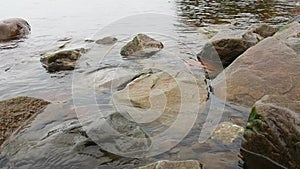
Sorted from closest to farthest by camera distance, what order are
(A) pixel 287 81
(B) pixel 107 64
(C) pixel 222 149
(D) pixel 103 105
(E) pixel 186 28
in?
(C) pixel 222 149 → (A) pixel 287 81 → (D) pixel 103 105 → (B) pixel 107 64 → (E) pixel 186 28

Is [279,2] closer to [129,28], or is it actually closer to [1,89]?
[129,28]

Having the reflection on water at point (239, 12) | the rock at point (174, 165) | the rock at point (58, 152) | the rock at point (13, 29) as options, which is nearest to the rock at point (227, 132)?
the rock at point (174, 165)

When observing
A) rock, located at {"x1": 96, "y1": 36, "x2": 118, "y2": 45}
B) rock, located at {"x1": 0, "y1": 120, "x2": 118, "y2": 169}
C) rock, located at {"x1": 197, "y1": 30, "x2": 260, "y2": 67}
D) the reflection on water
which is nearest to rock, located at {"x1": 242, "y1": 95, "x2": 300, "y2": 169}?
rock, located at {"x1": 0, "y1": 120, "x2": 118, "y2": 169}

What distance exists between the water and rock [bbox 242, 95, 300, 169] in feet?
0.88

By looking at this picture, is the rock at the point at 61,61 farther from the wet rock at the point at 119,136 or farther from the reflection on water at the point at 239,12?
the reflection on water at the point at 239,12

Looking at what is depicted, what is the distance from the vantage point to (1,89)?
650 cm

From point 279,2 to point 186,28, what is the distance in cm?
926

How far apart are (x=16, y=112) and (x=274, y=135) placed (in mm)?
3627

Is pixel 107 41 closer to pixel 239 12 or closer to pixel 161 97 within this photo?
pixel 161 97

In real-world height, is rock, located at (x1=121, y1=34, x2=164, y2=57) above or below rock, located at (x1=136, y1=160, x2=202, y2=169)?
below

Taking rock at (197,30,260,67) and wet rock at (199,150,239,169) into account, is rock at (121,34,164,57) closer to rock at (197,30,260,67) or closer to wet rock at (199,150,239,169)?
rock at (197,30,260,67)

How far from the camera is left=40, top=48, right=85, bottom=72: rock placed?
762cm

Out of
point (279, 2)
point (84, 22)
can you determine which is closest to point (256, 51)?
point (84, 22)

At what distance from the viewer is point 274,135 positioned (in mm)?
3389
